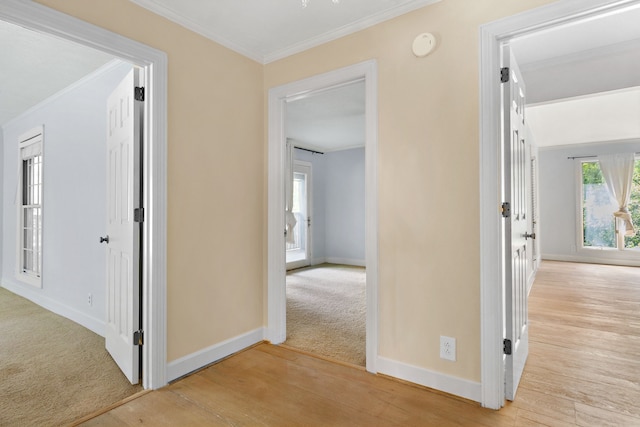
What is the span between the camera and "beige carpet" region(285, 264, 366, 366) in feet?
8.82

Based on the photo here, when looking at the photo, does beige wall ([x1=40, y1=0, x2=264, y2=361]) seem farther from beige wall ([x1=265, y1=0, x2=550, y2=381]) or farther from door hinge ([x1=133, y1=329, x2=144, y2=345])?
beige wall ([x1=265, y1=0, x2=550, y2=381])

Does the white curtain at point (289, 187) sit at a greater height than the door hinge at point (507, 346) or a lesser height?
greater

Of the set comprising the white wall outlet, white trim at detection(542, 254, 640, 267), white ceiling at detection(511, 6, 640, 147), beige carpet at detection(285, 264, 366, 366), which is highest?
white ceiling at detection(511, 6, 640, 147)

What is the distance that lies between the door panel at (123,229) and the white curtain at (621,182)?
27.9ft

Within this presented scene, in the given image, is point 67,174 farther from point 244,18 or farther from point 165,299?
point 244,18

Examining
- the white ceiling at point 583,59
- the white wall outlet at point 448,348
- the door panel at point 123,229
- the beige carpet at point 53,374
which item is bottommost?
the beige carpet at point 53,374

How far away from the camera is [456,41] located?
197 centimetres

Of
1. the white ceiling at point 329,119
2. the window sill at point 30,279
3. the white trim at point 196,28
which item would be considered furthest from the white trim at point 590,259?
the window sill at point 30,279

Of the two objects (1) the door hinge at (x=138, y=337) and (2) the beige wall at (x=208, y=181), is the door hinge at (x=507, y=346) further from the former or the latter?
(1) the door hinge at (x=138, y=337)

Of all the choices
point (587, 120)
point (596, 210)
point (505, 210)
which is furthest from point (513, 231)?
point (596, 210)

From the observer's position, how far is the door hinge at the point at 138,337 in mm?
2112

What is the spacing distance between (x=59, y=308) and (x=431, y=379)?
3868 mm

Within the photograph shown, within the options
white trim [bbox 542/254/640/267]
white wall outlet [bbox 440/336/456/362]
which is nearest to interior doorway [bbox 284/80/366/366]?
white wall outlet [bbox 440/336/456/362]

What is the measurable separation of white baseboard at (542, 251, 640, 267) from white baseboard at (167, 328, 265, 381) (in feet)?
24.0
